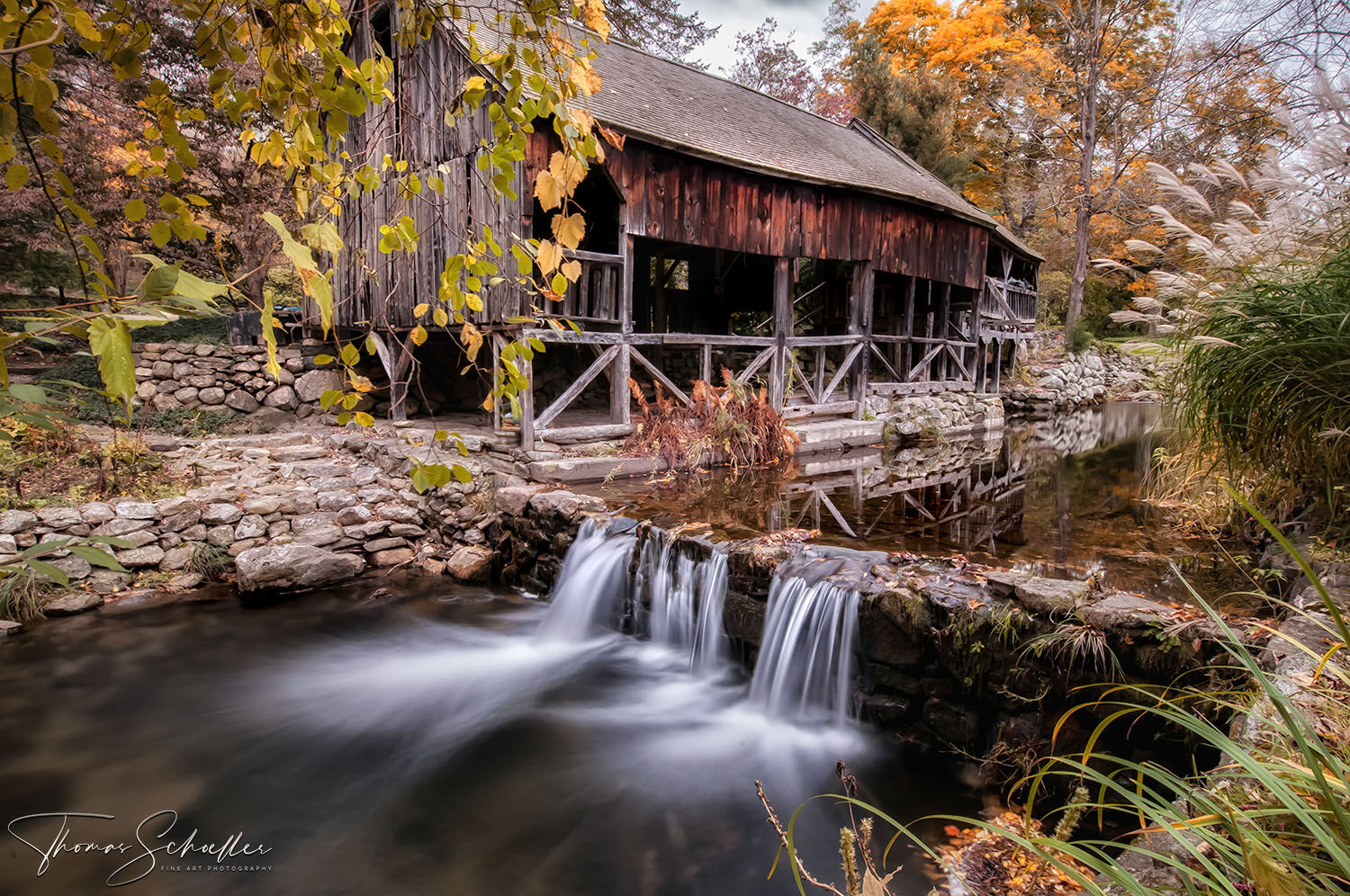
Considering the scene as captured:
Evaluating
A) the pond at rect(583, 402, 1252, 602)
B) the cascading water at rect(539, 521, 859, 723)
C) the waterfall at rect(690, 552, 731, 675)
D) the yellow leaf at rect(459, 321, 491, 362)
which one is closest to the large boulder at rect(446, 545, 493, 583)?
the cascading water at rect(539, 521, 859, 723)

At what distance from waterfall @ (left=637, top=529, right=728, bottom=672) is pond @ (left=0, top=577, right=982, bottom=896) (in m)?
0.12

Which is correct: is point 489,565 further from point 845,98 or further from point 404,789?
point 845,98

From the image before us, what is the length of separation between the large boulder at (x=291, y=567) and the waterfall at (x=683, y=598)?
2.98 meters

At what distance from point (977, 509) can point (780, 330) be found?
4769 mm

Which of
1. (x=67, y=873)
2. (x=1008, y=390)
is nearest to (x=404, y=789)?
(x=67, y=873)

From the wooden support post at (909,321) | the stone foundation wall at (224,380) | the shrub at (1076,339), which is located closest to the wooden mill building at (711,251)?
the wooden support post at (909,321)

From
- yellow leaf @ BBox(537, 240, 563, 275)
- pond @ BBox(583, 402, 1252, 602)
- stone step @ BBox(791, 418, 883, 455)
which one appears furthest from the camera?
stone step @ BBox(791, 418, 883, 455)

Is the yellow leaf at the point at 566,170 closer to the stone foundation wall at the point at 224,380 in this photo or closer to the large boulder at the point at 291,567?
the large boulder at the point at 291,567

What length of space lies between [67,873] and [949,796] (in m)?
4.22

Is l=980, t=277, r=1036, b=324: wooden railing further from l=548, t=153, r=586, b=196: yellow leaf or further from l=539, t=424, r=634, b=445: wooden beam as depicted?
l=548, t=153, r=586, b=196: yellow leaf

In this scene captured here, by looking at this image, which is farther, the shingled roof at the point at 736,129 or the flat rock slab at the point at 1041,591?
the shingled roof at the point at 736,129

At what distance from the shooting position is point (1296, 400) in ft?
11.4

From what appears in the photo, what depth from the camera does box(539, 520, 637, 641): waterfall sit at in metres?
5.81

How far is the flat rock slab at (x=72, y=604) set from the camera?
554 centimetres
